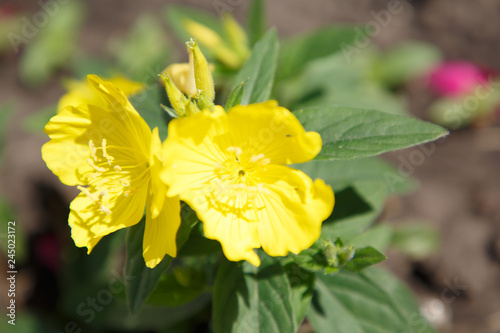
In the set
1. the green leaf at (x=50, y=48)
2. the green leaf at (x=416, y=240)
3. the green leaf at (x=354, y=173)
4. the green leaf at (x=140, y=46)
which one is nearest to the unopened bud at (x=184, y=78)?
the green leaf at (x=354, y=173)

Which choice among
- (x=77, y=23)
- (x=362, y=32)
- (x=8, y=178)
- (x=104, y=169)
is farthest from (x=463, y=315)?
(x=77, y=23)

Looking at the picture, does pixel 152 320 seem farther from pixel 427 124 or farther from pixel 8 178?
pixel 8 178

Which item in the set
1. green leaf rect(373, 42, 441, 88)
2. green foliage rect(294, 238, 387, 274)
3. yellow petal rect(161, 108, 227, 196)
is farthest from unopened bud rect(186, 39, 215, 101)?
green leaf rect(373, 42, 441, 88)

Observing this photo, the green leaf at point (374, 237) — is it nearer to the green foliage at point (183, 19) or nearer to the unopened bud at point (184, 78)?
the unopened bud at point (184, 78)

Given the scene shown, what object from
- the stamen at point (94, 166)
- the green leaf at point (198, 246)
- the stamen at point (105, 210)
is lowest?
the green leaf at point (198, 246)

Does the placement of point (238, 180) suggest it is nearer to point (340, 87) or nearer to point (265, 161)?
point (265, 161)
